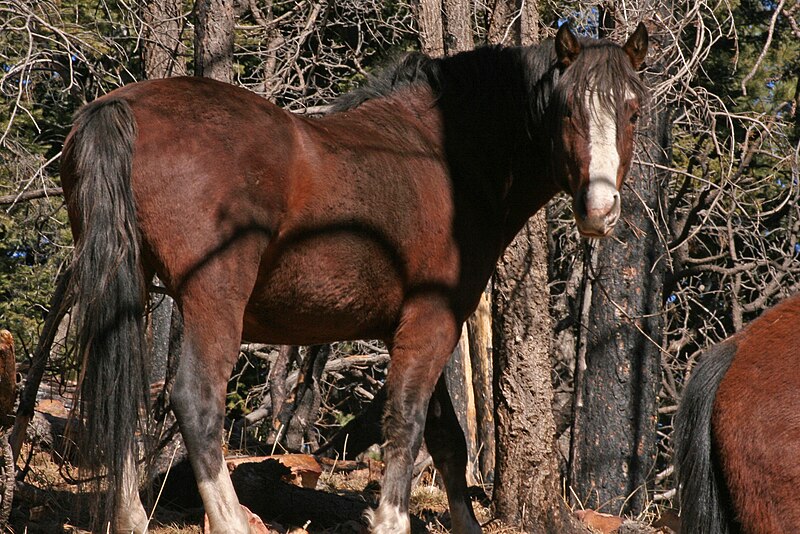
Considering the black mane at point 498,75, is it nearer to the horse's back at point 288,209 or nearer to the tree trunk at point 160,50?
the horse's back at point 288,209

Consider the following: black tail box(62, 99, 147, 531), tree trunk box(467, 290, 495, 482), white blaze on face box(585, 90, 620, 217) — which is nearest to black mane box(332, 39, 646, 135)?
white blaze on face box(585, 90, 620, 217)

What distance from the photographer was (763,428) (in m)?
2.71

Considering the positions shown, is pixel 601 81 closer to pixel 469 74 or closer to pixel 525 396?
pixel 469 74

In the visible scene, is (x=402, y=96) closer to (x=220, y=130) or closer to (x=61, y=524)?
(x=220, y=130)

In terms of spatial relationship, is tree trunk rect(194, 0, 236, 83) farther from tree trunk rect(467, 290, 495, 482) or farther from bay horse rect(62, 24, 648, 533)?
tree trunk rect(467, 290, 495, 482)

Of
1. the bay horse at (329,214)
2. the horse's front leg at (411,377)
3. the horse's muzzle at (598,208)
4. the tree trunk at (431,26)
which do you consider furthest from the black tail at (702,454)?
the tree trunk at (431,26)

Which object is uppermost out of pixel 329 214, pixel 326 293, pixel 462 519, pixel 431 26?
pixel 431 26

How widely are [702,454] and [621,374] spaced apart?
405cm

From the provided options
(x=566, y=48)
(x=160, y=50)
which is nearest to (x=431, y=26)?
(x=160, y=50)

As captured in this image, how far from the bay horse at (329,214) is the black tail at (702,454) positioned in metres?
1.13

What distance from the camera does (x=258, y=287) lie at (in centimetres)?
375

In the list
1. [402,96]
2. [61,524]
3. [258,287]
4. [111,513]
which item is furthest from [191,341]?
[402,96]

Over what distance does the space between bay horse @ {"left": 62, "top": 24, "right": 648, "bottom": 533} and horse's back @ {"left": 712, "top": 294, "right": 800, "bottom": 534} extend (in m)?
1.17

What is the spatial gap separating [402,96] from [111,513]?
8.39 feet
